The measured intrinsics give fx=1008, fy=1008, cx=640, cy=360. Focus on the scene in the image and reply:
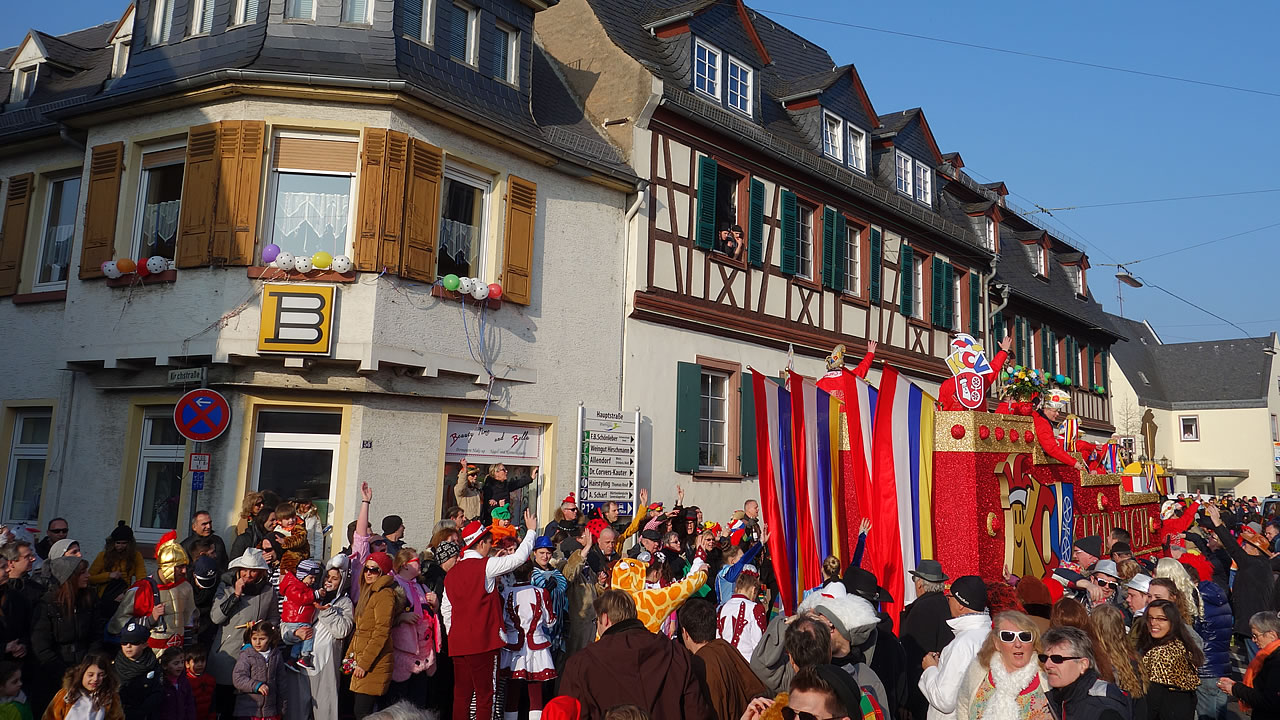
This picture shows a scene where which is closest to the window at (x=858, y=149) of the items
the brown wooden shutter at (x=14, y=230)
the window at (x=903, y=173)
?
the window at (x=903, y=173)

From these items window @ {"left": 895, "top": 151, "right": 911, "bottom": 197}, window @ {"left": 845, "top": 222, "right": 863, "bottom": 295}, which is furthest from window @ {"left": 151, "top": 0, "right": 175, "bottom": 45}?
window @ {"left": 895, "top": 151, "right": 911, "bottom": 197}

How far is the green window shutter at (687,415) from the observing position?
1420 centimetres

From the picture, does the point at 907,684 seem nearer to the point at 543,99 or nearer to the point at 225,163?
the point at 225,163

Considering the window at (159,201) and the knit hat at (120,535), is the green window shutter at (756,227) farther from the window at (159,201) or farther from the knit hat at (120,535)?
the knit hat at (120,535)

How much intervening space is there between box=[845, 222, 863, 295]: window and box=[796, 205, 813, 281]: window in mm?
1223

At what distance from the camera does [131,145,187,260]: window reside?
11336 millimetres

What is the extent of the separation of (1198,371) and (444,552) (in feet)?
157

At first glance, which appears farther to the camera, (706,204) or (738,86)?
(738,86)

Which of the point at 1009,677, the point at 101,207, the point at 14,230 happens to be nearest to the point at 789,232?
the point at 101,207

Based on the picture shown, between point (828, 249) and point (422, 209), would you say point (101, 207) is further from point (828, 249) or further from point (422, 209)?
point (828, 249)

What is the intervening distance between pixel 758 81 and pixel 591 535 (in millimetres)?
10202

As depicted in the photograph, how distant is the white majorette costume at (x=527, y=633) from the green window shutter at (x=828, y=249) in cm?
1114

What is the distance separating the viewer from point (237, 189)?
1070 cm

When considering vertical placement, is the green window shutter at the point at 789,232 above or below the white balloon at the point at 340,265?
above
